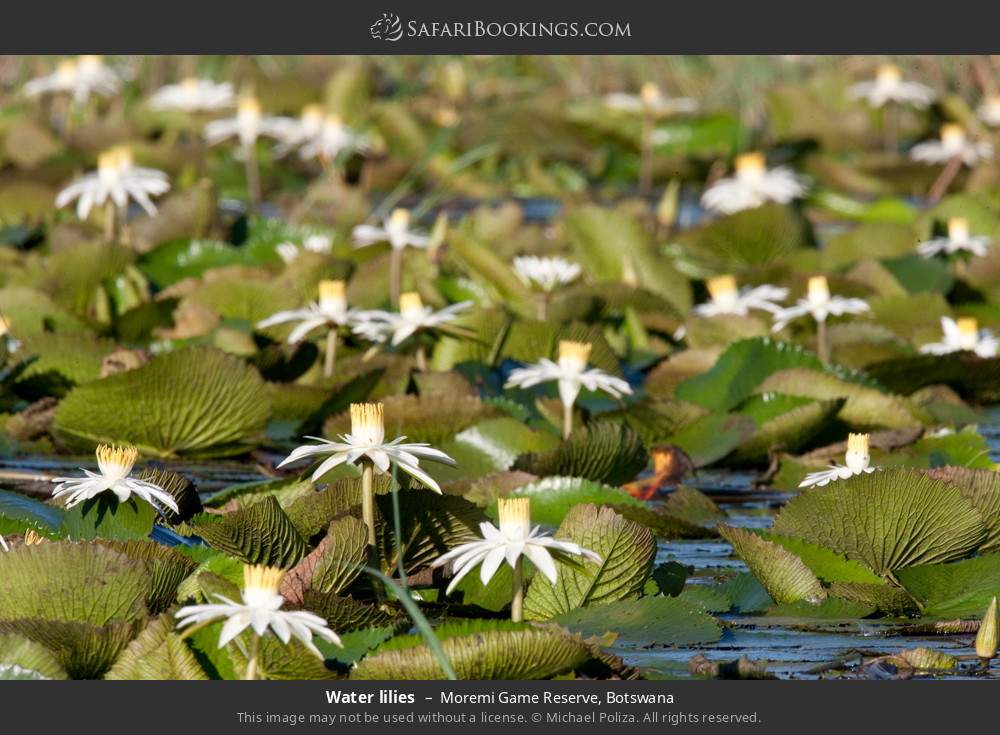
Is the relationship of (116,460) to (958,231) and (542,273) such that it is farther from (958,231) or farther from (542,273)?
(958,231)

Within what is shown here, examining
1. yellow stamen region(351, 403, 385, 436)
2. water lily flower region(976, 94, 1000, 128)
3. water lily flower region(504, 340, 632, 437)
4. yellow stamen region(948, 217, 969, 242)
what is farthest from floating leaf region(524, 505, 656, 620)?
water lily flower region(976, 94, 1000, 128)

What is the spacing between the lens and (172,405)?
453 cm

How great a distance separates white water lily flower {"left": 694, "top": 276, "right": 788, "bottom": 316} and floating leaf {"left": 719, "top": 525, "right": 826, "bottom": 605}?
2595 mm

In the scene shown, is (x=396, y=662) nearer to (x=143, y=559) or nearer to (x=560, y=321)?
(x=143, y=559)

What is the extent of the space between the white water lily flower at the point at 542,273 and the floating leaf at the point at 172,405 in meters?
1.41

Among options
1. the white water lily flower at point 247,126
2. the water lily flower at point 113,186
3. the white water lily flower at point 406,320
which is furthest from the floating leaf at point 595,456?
the white water lily flower at point 247,126

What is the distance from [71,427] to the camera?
4.54 m

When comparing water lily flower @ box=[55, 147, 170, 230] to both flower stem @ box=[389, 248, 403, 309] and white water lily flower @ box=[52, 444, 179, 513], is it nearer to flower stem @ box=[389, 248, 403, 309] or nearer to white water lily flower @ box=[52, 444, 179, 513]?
flower stem @ box=[389, 248, 403, 309]

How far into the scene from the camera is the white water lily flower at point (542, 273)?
5707 mm

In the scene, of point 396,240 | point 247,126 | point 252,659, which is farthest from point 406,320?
point 247,126

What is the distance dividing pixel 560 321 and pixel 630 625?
2.67 meters

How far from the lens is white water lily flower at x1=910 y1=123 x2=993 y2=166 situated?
9180 mm
